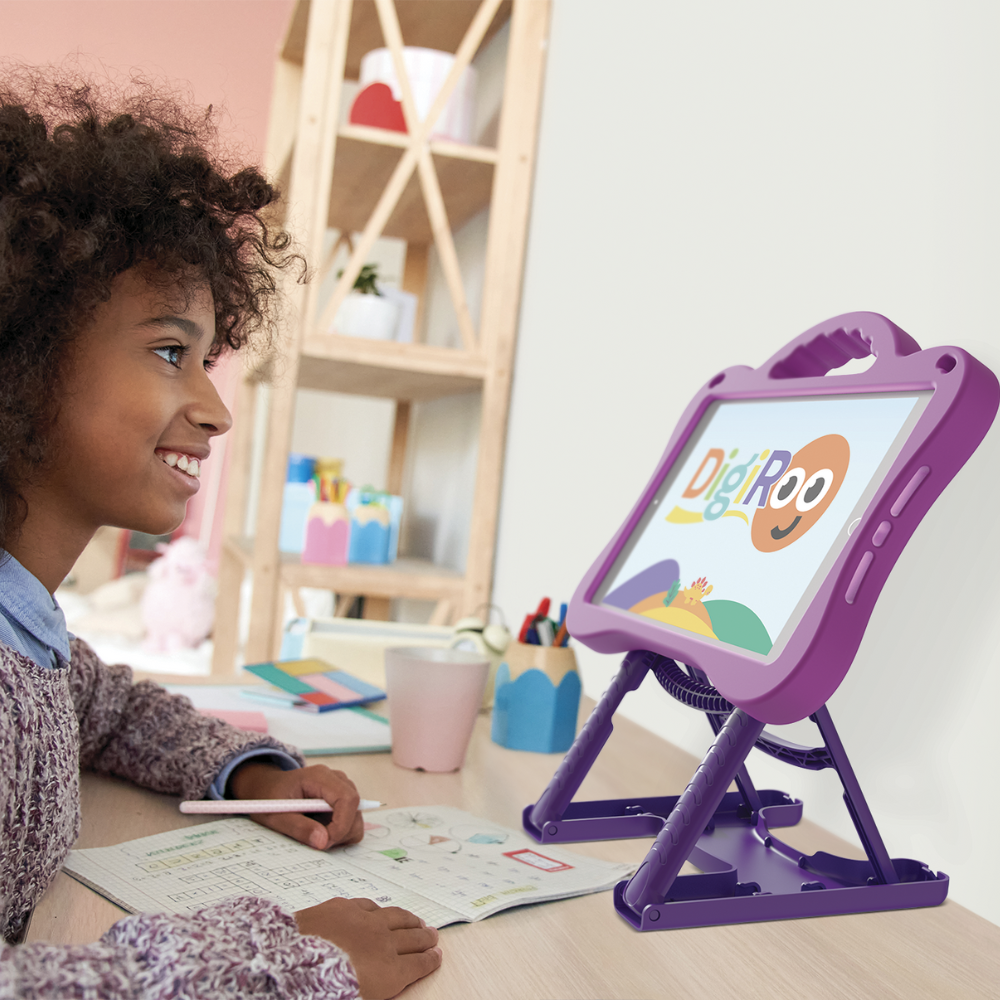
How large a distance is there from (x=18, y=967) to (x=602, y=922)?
0.31m

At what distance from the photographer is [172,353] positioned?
0.61 meters

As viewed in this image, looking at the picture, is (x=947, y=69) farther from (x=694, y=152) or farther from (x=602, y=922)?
(x=602, y=922)

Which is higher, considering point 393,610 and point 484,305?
point 484,305

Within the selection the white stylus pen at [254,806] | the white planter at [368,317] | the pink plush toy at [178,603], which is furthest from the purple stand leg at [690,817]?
the pink plush toy at [178,603]

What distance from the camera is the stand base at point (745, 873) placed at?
54 cm

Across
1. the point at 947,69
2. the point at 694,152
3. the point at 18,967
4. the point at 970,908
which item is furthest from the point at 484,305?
the point at 18,967

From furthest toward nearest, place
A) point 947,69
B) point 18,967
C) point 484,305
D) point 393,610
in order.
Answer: point 393,610
point 484,305
point 947,69
point 18,967

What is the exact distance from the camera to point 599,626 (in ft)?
2.32

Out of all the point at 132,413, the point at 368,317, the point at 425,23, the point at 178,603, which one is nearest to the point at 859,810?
the point at 132,413

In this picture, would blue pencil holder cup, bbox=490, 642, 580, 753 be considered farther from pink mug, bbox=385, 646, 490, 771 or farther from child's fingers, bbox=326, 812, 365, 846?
child's fingers, bbox=326, 812, 365, 846

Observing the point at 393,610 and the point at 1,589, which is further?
the point at 393,610

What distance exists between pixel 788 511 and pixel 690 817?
0.67 feet

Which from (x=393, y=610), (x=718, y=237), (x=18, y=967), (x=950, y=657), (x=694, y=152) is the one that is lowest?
(x=393, y=610)

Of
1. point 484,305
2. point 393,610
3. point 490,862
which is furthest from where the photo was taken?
point 393,610
